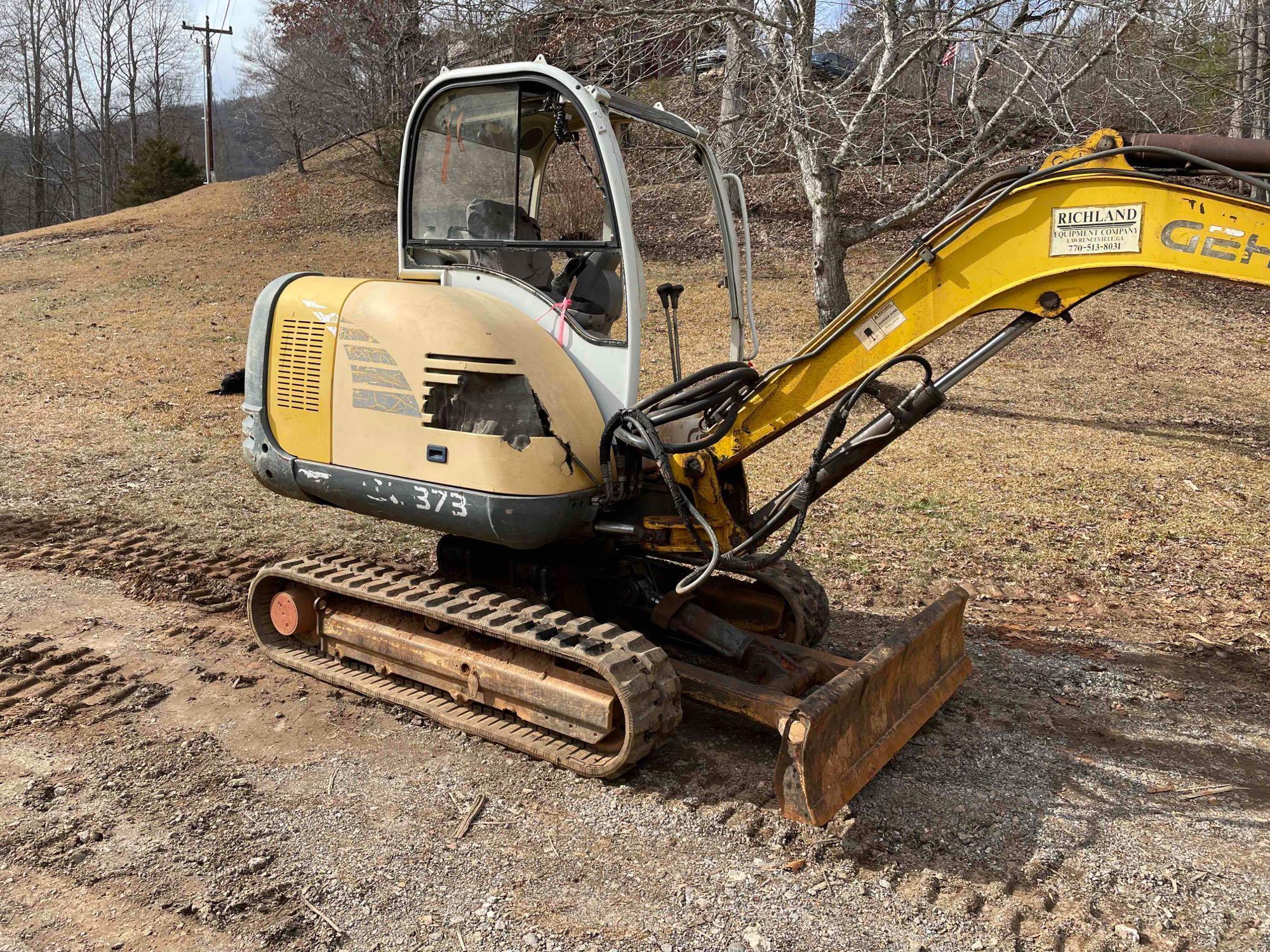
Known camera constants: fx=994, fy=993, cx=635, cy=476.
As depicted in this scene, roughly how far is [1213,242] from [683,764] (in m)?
2.74

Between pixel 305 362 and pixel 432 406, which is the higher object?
pixel 305 362

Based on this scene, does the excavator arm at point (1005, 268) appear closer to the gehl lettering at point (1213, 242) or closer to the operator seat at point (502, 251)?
the gehl lettering at point (1213, 242)

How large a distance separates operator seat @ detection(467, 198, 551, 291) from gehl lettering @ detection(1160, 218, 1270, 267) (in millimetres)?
2581

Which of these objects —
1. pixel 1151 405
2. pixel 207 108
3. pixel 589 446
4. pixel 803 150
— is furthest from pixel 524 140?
pixel 207 108

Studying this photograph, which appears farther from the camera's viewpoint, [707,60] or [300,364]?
[707,60]

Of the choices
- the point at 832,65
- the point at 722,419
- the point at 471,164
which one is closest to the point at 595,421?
the point at 722,419

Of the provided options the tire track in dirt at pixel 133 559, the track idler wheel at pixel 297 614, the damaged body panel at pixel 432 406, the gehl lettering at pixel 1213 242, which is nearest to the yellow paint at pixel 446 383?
the damaged body panel at pixel 432 406

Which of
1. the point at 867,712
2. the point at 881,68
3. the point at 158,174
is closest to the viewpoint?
the point at 867,712

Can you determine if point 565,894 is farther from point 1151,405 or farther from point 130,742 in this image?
point 1151,405

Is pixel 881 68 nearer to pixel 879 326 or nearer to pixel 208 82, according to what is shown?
pixel 879 326

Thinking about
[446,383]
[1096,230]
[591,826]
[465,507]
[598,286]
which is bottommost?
[591,826]

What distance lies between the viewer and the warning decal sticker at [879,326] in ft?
12.6

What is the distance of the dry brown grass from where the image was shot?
6.84 meters

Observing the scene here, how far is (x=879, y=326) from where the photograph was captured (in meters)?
3.89
